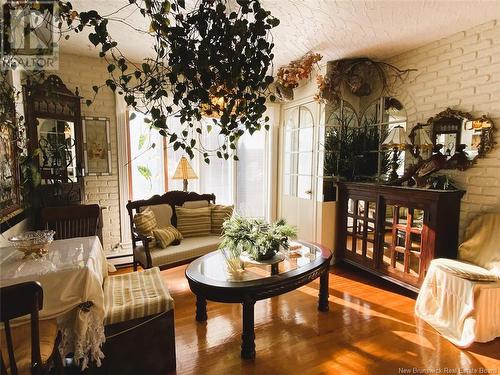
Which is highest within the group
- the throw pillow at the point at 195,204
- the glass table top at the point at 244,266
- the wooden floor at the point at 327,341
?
the throw pillow at the point at 195,204

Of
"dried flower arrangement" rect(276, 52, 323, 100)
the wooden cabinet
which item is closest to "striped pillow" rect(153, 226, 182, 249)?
the wooden cabinet

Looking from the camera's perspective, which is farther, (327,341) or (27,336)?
(327,341)

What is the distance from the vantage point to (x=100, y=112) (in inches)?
132

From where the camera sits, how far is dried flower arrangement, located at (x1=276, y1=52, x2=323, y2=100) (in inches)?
122

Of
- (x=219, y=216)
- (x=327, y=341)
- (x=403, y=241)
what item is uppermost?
(x=219, y=216)

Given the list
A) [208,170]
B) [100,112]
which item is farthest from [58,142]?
[208,170]

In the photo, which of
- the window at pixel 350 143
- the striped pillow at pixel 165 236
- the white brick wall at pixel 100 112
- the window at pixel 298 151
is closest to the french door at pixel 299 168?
the window at pixel 298 151

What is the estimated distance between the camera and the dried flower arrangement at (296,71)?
10.2 ft

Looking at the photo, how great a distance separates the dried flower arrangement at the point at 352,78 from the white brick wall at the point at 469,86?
1.19 feet

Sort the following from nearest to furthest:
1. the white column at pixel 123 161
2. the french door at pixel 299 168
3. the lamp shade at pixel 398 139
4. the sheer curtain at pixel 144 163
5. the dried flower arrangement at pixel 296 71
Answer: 1. the lamp shade at pixel 398 139
2. the dried flower arrangement at pixel 296 71
3. the white column at pixel 123 161
4. the sheer curtain at pixel 144 163
5. the french door at pixel 299 168

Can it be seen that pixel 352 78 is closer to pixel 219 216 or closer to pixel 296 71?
pixel 296 71

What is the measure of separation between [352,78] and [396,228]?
1786mm

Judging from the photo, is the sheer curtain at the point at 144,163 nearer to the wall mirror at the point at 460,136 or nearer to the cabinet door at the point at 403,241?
the cabinet door at the point at 403,241

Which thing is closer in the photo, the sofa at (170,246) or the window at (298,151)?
the sofa at (170,246)
